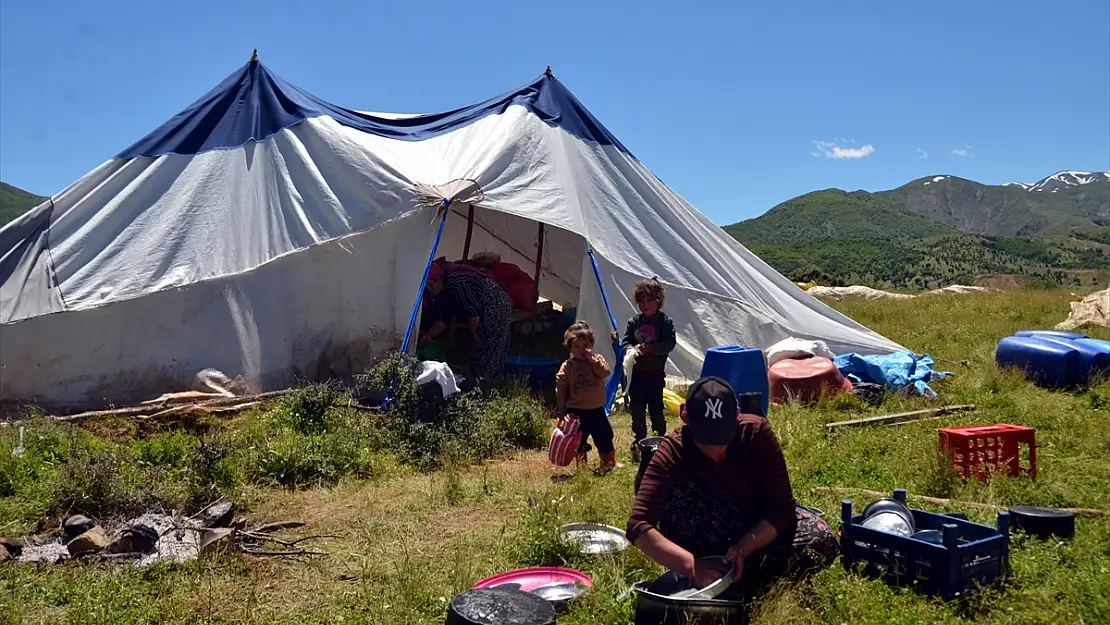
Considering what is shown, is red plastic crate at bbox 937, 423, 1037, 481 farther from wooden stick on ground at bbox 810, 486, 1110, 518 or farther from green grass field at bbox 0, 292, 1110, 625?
wooden stick on ground at bbox 810, 486, 1110, 518

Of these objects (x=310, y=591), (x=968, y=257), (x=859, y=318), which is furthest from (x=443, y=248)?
(x=968, y=257)

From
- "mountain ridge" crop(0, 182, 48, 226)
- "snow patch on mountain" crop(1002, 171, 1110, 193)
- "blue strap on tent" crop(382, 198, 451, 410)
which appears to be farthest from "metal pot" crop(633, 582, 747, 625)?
"snow patch on mountain" crop(1002, 171, 1110, 193)

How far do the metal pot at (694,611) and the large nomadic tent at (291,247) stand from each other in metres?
5.07

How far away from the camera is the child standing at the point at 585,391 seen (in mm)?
5551

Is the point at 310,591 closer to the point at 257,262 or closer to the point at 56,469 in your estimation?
the point at 56,469

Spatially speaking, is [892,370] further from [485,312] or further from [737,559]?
[737,559]

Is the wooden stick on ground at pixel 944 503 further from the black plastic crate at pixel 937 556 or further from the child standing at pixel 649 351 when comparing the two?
the child standing at pixel 649 351

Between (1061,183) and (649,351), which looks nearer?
(649,351)

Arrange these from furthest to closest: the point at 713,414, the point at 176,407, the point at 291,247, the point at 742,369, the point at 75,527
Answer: the point at 291,247 → the point at 176,407 → the point at 742,369 → the point at 75,527 → the point at 713,414

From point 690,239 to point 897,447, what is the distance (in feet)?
13.2

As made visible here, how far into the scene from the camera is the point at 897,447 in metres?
5.61

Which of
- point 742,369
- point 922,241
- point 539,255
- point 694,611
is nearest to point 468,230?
point 539,255

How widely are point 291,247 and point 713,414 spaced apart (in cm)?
587

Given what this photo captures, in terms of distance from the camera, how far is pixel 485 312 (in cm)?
813
